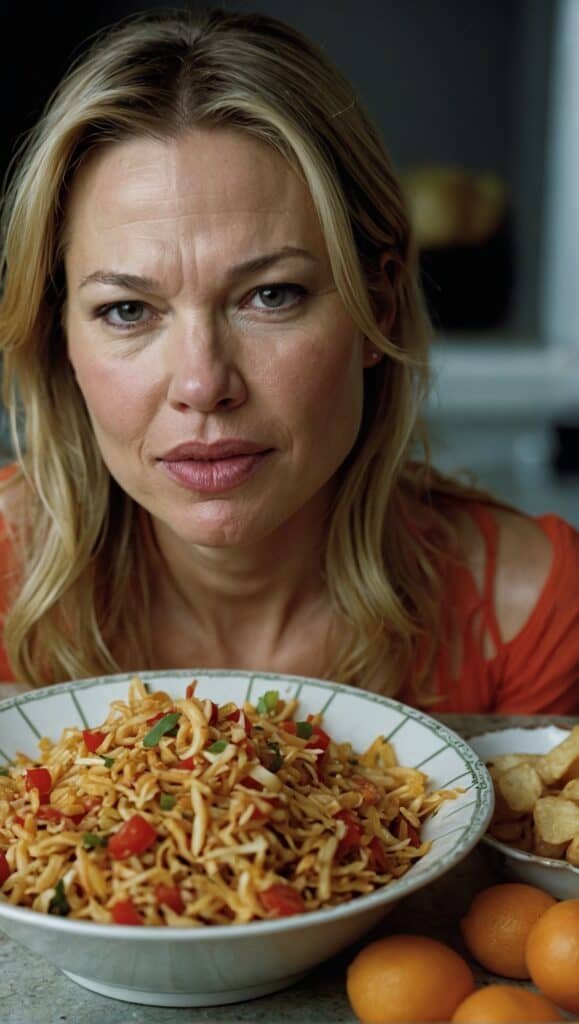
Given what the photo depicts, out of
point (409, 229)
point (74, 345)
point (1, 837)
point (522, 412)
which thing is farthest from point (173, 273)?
point (522, 412)

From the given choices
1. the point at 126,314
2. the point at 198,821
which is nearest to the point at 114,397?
the point at 126,314

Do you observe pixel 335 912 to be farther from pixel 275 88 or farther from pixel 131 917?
pixel 275 88

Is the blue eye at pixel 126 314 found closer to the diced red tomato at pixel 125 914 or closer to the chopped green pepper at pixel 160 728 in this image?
the chopped green pepper at pixel 160 728

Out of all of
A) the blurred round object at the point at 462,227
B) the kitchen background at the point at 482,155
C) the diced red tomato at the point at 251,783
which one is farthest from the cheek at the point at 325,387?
the blurred round object at the point at 462,227

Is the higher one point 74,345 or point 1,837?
point 74,345

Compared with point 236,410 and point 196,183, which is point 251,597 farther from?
point 196,183

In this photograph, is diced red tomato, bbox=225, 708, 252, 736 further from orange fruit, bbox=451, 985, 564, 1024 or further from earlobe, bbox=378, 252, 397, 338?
earlobe, bbox=378, 252, 397, 338
